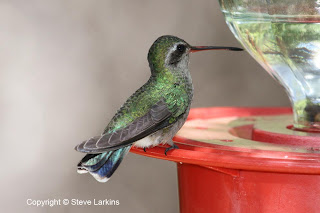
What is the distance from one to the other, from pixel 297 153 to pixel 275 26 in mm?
418

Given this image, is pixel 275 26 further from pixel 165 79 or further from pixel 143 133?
pixel 143 133

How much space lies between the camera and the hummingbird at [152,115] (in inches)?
64.6

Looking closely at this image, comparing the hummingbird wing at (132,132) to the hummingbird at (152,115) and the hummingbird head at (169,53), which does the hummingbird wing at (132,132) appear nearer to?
the hummingbird at (152,115)

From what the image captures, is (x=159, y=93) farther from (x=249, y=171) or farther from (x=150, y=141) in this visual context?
(x=249, y=171)

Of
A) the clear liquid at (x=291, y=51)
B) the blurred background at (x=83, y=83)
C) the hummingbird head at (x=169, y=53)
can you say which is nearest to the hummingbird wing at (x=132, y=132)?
the hummingbird head at (x=169, y=53)

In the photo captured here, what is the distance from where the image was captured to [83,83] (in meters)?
3.80

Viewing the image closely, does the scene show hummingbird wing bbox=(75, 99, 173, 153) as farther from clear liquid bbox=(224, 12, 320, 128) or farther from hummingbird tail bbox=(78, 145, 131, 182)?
clear liquid bbox=(224, 12, 320, 128)

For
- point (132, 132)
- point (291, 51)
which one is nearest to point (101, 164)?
point (132, 132)

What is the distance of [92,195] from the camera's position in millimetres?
3633

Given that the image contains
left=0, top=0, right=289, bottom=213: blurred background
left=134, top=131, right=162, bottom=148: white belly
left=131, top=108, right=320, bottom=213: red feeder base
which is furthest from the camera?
left=0, top=0, right=289, bottom=213: blurred background

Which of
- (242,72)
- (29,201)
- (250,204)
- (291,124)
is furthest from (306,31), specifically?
(242,72)

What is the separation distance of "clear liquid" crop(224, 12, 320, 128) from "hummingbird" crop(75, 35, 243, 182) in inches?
5.2

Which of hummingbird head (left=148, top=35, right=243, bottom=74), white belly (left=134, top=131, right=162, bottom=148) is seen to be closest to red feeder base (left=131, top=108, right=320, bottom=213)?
white belly (left=134, top=131, right=162, bottom=148)

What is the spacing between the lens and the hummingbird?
5.38 feet
